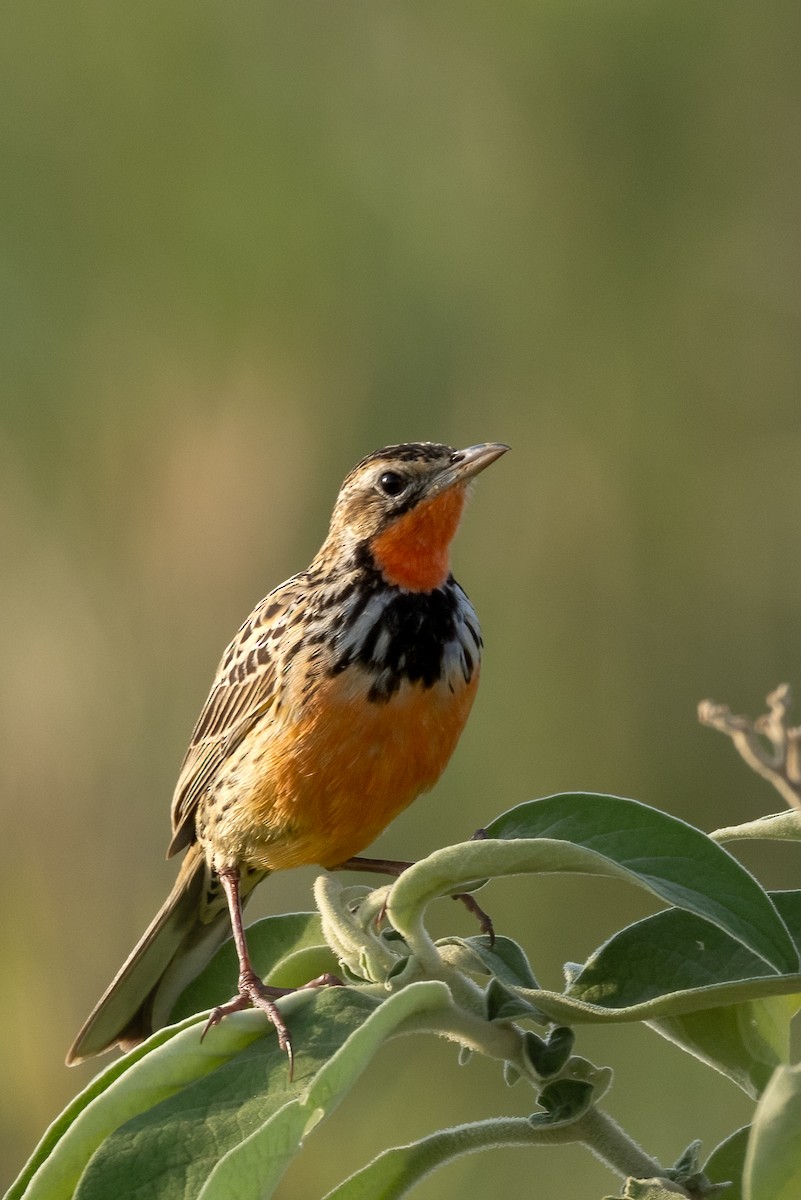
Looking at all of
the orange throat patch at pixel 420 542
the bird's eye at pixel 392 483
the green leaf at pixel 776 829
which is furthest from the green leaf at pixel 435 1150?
the bird's eye at pixel 392 483

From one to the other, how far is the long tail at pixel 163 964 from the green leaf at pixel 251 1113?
1.40m

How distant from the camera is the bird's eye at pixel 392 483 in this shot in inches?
128

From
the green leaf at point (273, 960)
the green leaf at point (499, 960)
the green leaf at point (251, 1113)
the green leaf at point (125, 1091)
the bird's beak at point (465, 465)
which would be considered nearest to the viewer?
the green leaf at point (251, 1113)

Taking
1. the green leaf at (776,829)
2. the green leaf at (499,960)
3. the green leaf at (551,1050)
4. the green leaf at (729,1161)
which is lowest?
the green leaf at (729,1161)

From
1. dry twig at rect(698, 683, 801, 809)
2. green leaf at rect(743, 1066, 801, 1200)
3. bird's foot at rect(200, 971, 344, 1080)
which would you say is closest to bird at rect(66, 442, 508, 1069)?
bird's foot at rect(200, 971, 344, 1080)

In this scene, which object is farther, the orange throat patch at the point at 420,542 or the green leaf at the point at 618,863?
the orange throat patch at the point at 420,542

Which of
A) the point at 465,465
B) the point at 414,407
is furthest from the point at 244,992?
the point at 414,407

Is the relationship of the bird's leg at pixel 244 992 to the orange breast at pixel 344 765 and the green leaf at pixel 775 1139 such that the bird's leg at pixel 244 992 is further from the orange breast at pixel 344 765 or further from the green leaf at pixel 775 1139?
the green leaf at pixel 775 1139

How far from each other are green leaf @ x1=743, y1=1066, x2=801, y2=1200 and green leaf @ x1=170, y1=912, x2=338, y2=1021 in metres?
Answer: 0.87

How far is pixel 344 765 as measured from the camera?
2.88 meters

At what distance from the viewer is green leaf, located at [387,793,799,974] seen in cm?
157

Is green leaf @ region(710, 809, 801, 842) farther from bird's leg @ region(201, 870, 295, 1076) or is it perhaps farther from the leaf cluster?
bird's leg @ region(201, 870, 295, 1076)

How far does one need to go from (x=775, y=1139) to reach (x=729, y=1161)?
0.60 meters

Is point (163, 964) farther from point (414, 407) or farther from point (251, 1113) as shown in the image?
point (414, 407)
